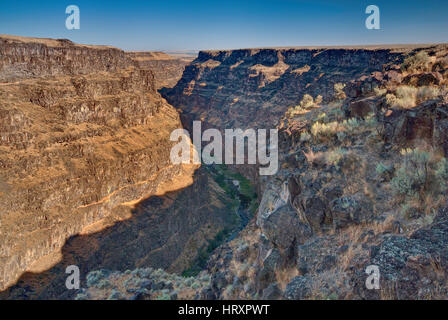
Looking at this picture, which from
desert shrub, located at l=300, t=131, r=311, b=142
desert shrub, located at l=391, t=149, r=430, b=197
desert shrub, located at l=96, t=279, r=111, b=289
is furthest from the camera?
desert shrub, located at l=300, t=131, r=311, b=142

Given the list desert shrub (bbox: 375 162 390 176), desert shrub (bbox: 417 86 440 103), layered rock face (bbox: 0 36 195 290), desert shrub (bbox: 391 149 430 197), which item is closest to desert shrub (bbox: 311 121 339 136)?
desert shrub (bbox: 417 86 440 103)

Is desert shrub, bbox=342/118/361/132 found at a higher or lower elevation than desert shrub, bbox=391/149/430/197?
higher

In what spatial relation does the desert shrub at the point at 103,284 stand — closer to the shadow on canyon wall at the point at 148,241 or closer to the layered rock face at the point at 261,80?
the shadow on canyon wall at the point at 148,241

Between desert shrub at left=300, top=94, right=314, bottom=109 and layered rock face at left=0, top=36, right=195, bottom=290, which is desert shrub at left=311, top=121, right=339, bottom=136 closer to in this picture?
desert shrub at left=300, top=94, right=314, bottom=109

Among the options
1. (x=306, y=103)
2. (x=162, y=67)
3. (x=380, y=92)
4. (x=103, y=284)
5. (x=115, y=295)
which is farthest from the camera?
(x=162, y=67)

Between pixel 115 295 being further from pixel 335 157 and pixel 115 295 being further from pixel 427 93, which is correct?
pixel 427 93

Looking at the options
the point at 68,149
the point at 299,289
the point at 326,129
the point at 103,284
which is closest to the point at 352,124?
the point at 326,129
